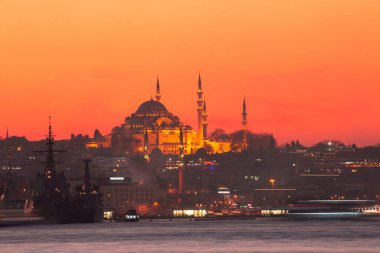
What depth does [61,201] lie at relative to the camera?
154m

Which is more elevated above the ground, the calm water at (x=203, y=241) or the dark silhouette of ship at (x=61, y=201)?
the dark silhouette of ship at (x=61, y=201)

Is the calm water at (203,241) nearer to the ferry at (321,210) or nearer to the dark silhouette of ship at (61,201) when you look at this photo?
the ferry at (321,210)

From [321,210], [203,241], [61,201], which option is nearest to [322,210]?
[321,210]

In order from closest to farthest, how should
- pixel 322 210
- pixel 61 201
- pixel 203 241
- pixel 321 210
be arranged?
1. pixel 203 241
2. pixel 321 210
3. pixel 322 210
4. pixel 61 201

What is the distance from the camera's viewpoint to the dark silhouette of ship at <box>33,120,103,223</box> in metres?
152

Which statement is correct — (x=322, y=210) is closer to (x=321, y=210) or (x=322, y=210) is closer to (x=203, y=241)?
(x=321, y=210)

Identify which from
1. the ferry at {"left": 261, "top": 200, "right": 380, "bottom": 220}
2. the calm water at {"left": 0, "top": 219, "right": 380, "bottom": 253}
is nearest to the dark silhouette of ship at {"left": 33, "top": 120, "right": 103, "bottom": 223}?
the ferry at {"left": 261, "top": 200, "right": 380, "bottom": 220}

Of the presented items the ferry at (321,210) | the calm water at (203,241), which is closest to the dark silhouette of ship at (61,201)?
the ferry at (321,210)

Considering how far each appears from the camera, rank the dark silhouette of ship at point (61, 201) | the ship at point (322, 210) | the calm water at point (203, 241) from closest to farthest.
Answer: the calm water at point (203, 241)
the ship at point (322, 210)
the dark silhouette of ship at point (61, 201)

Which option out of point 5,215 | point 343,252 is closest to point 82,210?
point 5,215

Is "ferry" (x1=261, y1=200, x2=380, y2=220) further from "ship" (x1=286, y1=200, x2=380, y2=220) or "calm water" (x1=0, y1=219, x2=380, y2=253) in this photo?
"calm water" (x1=0, y1=219, x2=380, y2=253)

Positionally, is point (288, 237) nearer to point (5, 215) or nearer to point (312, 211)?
point (312, 211)

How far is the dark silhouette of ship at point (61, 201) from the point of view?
151750 millimetres

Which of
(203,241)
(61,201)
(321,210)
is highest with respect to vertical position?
(61,201)
